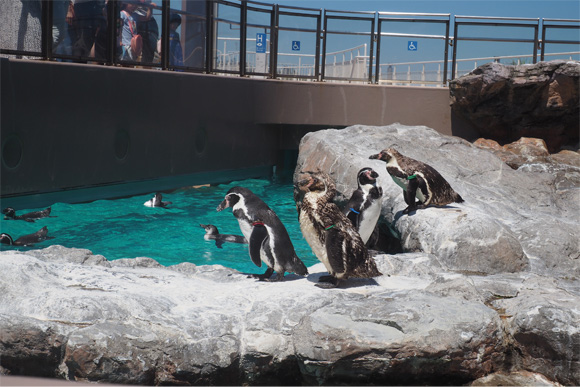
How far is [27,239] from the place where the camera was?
6.96 meters

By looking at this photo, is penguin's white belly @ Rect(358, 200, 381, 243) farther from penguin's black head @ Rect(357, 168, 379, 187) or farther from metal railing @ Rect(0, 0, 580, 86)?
metal railing @ Rect(0, 0, 580, 86)

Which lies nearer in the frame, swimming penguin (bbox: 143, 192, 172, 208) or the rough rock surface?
swimming penguin (bbox: 143, 192, 172, 208)

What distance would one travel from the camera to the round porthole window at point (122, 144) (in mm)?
10023

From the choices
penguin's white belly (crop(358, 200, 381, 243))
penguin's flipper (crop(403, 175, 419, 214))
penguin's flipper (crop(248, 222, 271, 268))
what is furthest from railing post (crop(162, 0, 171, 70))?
penguin's flipper (crop(248, 222, 271, 268))

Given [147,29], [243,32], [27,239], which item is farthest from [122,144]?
[243,32]

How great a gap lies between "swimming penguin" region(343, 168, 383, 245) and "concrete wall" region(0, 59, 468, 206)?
17.3 ft

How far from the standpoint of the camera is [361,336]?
3.29 meters

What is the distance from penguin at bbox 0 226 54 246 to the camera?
6.86 m

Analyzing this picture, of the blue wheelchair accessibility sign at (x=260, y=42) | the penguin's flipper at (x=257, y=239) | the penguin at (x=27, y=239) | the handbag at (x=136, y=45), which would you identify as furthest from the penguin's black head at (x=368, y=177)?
the blue wheelchair accessibility sign at (x=260, y=42)

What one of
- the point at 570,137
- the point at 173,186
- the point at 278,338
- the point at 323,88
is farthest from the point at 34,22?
the point at 570,137

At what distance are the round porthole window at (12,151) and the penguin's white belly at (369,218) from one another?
210 inches

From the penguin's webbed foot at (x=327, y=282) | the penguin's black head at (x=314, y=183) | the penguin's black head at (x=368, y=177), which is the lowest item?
the penguin's webbed foot at (x=327, y=282)

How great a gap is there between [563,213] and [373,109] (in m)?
6.71

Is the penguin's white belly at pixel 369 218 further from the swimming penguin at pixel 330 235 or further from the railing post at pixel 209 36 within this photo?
the railing post at pixel 209 36
